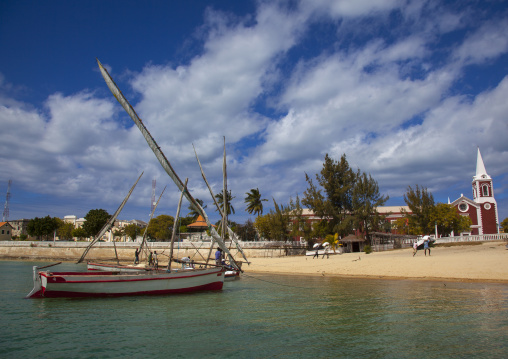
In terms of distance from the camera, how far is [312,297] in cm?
1853

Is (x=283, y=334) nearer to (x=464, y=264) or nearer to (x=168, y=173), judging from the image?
(x=168, y=173)

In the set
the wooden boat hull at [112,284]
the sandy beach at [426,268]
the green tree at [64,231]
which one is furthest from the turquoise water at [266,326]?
the green tree at [64,231]

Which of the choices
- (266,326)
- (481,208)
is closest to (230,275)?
(266,326)

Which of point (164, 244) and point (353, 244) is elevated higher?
point (164, 244)

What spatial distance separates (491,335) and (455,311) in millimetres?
3755

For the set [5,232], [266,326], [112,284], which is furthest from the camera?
[5,232]

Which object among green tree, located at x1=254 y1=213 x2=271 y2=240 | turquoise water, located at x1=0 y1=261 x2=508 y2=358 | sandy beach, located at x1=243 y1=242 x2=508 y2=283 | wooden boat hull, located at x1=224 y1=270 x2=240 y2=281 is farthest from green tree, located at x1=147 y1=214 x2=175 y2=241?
turquoise water, located at x1=0 y1=261 x2=508 y2=358

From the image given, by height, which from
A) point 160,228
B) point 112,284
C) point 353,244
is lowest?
point 353,244

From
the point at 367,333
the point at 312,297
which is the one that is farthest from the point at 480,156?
the point at 367,333

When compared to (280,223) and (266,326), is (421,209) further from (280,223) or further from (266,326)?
(266,326)

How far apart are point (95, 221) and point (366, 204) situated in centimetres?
6133

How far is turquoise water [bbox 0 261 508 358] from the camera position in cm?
947

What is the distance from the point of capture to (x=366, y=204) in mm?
58719

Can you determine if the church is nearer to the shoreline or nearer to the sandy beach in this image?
the shoreline
